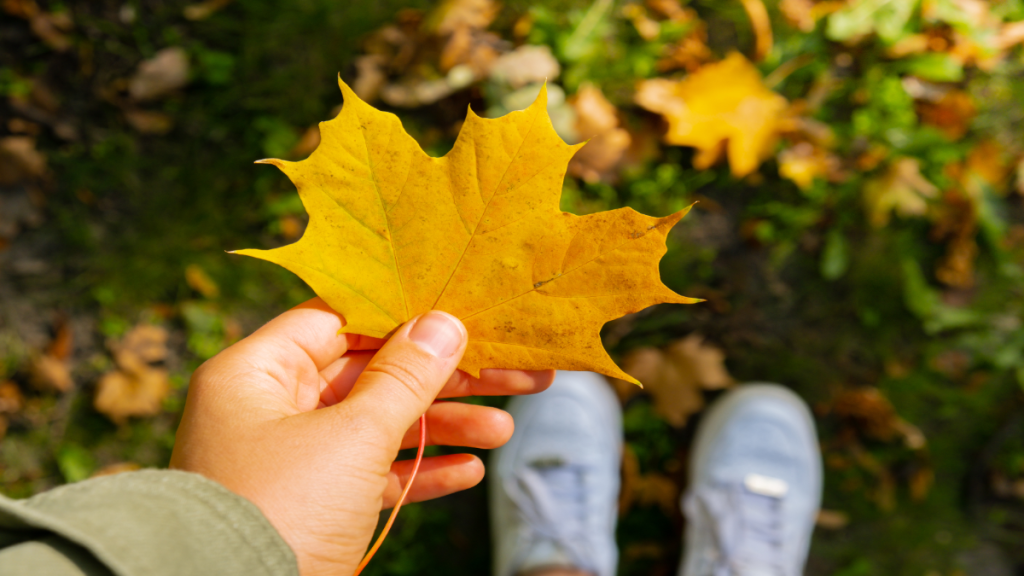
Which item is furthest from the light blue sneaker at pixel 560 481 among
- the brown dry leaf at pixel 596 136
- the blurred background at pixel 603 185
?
the brown dry leaf at pixel 596 136

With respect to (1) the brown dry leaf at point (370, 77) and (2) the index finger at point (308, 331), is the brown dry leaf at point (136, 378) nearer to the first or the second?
(1) the brown dry leaf at point (370, 77)

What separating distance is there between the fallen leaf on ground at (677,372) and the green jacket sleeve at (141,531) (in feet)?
4.87

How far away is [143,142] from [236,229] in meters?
0.51

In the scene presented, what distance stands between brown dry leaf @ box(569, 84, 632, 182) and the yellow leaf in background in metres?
0.15

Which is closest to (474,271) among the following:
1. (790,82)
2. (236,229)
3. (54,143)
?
(236,229)

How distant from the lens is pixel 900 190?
2.09 meters

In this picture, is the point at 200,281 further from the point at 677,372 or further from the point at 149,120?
the point at 677,372

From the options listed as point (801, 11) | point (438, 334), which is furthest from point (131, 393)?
point (801, 11)

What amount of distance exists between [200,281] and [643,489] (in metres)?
1.94

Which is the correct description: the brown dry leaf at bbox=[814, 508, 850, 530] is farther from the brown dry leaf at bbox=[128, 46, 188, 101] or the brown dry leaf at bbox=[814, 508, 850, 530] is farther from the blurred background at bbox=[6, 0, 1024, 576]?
the brown dry leaf at bbox=[128, 46, 188, 101]

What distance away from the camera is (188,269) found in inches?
87.4

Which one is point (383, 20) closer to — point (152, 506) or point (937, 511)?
point (152, 506)

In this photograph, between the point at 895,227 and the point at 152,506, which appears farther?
the point at 895,227

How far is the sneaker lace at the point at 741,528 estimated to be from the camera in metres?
2.26
